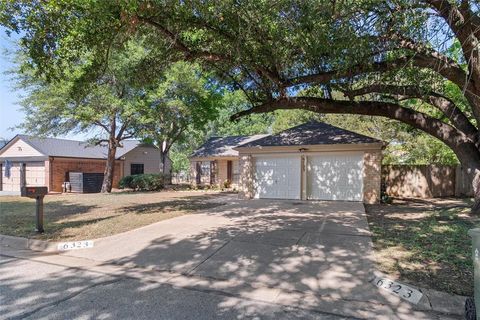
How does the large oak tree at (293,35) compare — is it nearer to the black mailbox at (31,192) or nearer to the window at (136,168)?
the black mailbox at (31,192)

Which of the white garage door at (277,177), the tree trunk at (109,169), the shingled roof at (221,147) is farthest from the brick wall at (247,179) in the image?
the tree trunk at (109,169)

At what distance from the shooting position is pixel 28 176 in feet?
77.0

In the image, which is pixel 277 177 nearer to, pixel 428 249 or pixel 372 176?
pixel 372 176

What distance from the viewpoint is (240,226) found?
8062 millimetres

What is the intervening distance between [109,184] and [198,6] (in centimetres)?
1722

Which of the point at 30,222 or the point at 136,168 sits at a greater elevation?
the point at 136,168

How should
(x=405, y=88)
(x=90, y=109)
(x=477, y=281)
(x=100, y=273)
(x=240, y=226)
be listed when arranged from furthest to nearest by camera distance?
(x=90, y=109)
(x=405, y=88)
(x=240, y=226)
(x=100, y=273)
(x=477, y=281)

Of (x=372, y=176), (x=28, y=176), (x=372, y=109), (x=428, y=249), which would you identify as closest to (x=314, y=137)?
(x=372, y=176)

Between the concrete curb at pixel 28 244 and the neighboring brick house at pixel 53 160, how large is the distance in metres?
15.1

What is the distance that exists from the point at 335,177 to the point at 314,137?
212 cm

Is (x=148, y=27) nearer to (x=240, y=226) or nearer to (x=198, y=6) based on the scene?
(x=198, y=6)

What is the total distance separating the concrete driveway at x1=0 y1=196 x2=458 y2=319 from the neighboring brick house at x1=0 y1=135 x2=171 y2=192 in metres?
17.0

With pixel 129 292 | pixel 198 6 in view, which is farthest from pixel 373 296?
pixel 198 6

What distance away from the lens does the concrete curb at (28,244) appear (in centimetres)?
661
